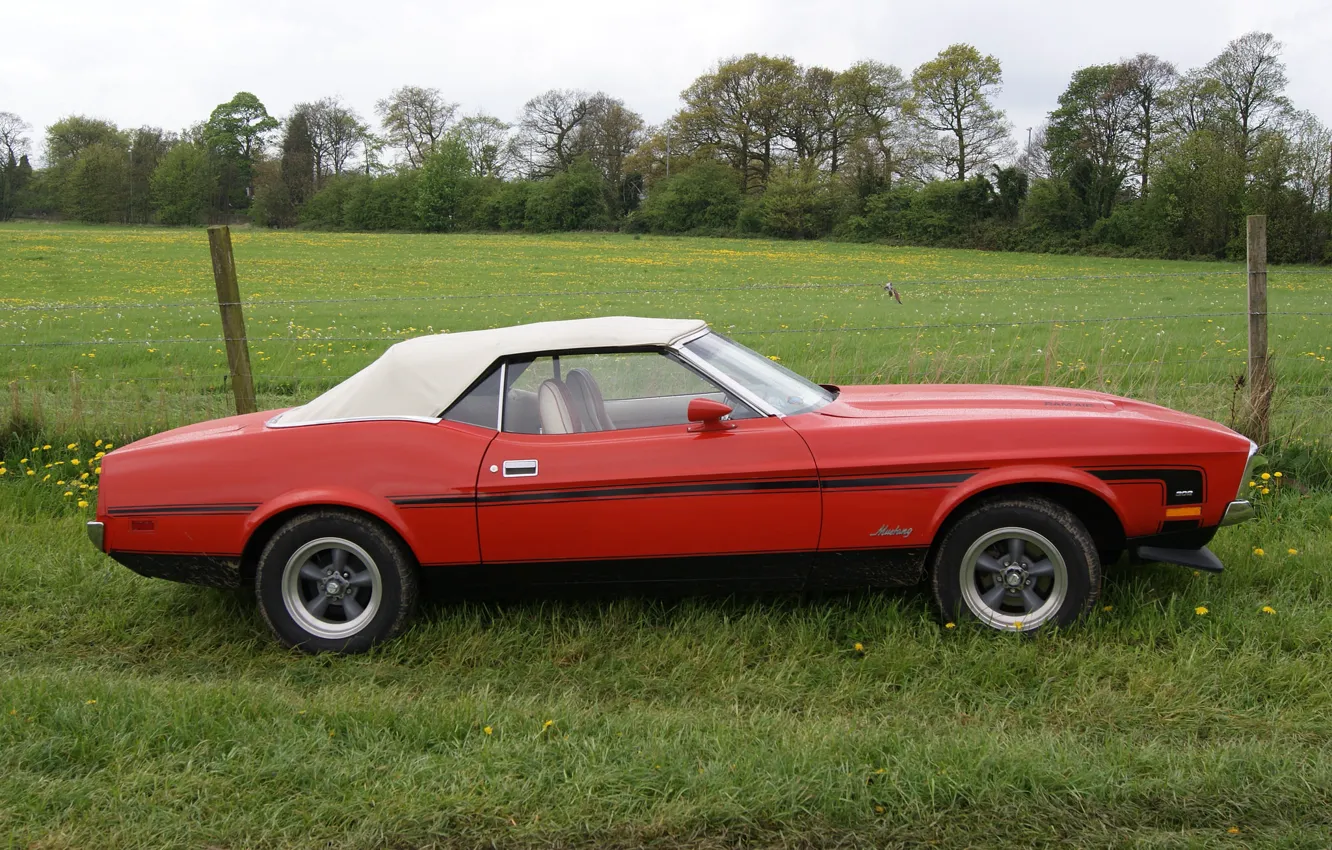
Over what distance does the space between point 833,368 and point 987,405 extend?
345 cm

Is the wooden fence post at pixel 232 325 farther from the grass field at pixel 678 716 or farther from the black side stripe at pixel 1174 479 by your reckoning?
the black side stripe at pixel 1174 479

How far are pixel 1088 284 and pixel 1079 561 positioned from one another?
92.5ft

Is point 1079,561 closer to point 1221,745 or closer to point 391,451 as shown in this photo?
point 1221,745

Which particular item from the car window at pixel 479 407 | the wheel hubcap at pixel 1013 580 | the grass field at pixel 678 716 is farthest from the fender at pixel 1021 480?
the car window at pixel 479 407

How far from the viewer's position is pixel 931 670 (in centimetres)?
376

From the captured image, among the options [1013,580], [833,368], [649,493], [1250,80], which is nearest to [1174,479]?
[1013,580]

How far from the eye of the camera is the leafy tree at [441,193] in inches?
2482

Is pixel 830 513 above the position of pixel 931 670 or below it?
above

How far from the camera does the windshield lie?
Answer: 427 centimetres

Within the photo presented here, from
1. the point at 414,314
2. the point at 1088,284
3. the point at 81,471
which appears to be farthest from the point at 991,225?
the point at 81,471

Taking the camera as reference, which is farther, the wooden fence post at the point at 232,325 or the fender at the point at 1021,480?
the wooden fence post at the point at 232,325

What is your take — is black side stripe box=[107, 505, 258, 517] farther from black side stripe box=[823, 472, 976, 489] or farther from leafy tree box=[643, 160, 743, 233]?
leafy tree box=[643, 160, 743, 233]

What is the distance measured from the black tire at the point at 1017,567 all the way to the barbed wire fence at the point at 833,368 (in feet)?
10.3

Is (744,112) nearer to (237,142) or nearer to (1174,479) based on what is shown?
(237,142)
